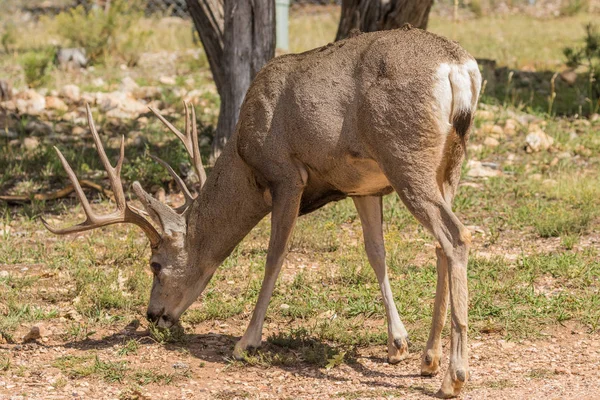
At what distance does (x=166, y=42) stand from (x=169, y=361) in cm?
1091

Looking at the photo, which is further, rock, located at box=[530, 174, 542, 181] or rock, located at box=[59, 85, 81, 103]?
→ rock, located at box=[59, 85, 81, 103]

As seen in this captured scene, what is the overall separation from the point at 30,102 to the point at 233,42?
4200mm

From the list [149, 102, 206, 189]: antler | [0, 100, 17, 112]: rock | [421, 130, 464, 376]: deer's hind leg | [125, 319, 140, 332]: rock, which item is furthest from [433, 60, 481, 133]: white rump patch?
[0, 100, 17, 112]: rock

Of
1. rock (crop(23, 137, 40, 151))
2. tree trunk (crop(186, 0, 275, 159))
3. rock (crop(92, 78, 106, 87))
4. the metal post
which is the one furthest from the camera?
the metal post

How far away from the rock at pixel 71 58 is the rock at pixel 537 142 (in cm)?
721

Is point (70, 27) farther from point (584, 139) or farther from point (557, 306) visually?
point (557, 306)

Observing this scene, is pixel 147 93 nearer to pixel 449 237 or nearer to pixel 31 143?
pixel 31 143

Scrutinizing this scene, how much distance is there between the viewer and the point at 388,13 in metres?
9.70

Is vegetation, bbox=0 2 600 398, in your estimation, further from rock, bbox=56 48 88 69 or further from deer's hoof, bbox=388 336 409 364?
rock, bbox=56 48 88 69

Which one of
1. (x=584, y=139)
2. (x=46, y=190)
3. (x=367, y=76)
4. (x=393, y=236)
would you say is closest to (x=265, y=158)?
(x=367, y=76)

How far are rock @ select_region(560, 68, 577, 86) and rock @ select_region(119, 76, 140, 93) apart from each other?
20.0 feet

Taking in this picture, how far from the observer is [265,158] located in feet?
19.5

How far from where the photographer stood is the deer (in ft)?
17.4

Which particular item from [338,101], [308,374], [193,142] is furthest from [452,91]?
[193,142]
